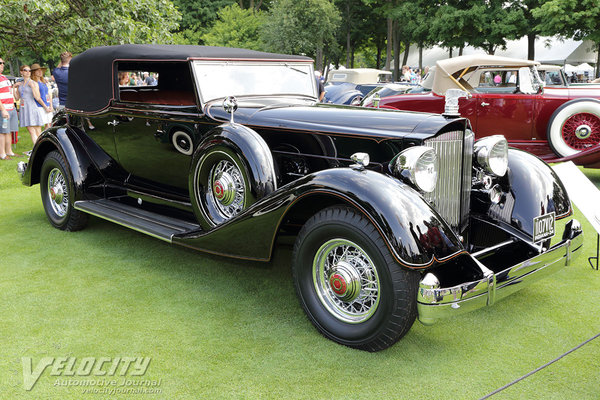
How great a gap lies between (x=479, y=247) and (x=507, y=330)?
0.65 meters

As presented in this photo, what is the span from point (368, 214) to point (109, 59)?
10.7ft

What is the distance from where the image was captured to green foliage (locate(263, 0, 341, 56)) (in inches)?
1284

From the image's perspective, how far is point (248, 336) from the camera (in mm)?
3186

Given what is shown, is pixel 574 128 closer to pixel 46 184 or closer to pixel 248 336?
pixel 248 336

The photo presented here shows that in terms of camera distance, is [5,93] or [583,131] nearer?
[583,131]

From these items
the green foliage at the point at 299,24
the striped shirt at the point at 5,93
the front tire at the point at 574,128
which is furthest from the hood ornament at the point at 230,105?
the green foliage at the point at 299,24

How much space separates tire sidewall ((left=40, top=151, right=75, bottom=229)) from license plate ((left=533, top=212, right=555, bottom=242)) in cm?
398

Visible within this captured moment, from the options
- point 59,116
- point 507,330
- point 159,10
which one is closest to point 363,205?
point 507,330

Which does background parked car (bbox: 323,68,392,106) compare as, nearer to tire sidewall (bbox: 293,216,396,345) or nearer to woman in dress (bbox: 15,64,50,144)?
woman in dress (bbox: 15,64,50,144)

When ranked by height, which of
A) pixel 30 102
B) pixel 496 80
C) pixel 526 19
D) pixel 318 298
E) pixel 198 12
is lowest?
pixel 318 298

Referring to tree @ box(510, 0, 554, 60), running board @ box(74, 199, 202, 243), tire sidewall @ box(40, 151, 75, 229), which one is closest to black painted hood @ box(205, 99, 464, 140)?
running board @ box(74, 199, 202, 243)

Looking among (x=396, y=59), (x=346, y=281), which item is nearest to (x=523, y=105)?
(x=346, y=281)

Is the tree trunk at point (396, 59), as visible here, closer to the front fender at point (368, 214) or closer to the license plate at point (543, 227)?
the license plate at point (543, 227)

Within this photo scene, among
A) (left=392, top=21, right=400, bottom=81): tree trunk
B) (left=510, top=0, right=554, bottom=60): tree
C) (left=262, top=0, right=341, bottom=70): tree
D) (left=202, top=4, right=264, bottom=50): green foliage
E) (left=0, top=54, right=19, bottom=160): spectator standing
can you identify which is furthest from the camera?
(left=202, top=4, right=264, bottom=50): green foliage
